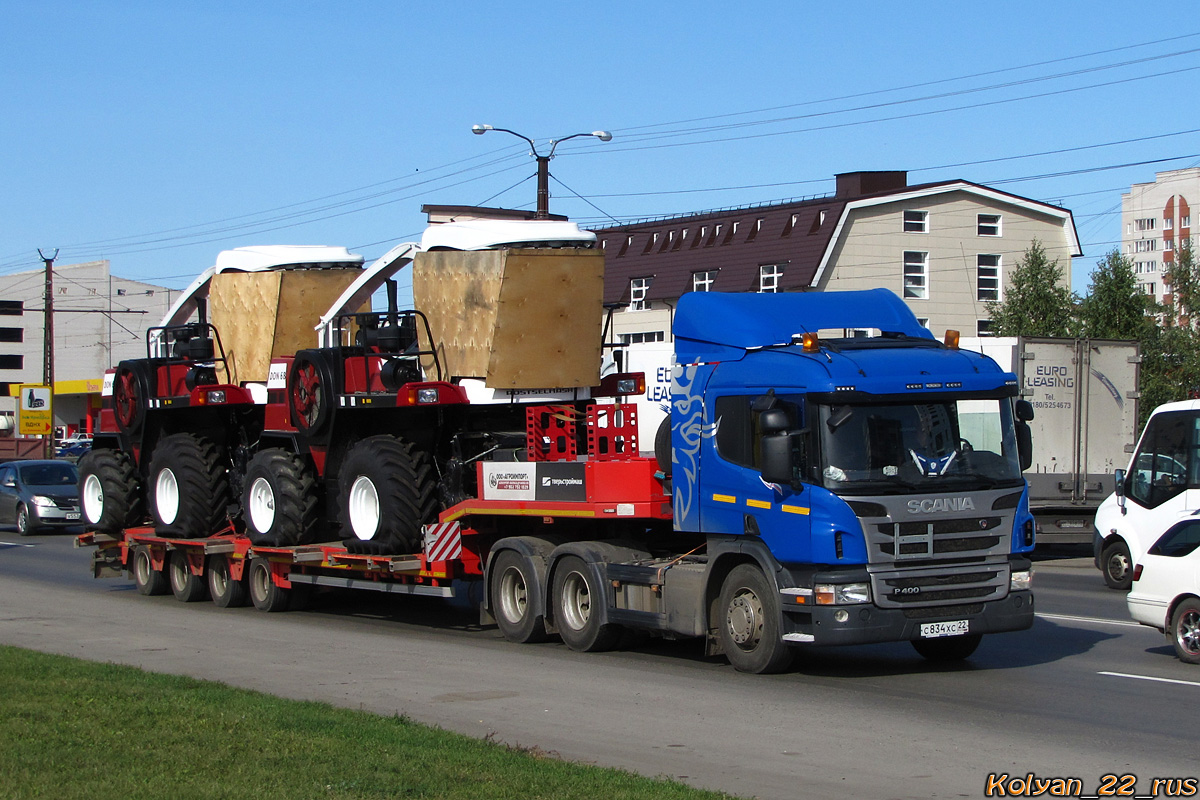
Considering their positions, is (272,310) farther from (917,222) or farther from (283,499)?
(917,222)

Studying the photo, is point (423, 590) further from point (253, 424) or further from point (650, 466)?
point (253, 424)

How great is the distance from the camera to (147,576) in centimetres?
1978

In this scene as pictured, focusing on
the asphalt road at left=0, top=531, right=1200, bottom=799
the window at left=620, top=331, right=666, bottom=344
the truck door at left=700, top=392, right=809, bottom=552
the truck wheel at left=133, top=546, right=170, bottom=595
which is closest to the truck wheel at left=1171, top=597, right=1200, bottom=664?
the asphalt road at left=0, top=531, right=1200, bottom=799

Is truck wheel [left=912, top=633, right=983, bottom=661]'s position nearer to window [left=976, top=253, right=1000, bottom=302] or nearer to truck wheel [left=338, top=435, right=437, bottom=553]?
truck wheel [left=338, top=435, right=437, bottom=553]

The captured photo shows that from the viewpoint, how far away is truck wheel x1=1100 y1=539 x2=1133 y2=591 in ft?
60.1

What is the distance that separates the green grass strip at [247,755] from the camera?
6.99m

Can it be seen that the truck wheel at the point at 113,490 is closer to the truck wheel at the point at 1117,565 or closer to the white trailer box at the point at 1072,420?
the white trailer box at the point at 1072,420

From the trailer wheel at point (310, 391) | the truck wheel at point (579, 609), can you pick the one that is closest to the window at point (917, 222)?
the trailer wheel at point (310, 391)

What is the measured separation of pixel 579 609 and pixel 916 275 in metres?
44.4

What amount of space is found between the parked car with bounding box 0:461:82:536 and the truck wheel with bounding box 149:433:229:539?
44.8 feet

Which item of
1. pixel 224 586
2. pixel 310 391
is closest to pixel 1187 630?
pixel 310 391

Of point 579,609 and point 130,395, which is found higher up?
point 130,395

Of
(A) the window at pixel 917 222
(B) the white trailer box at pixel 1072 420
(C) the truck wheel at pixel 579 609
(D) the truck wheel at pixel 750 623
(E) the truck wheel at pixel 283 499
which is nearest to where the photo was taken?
(D) the truck wheel at pixel 750 623

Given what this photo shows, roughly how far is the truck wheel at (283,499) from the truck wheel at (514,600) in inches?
129
